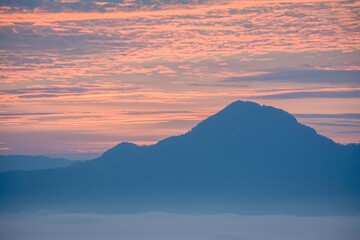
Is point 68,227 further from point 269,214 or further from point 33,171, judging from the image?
point 269,214

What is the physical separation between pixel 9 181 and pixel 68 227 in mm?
18804

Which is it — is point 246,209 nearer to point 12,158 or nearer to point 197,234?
point 197,234

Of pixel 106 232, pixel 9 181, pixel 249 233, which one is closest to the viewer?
pixel 249 233

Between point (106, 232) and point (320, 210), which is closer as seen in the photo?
point (106, 232)

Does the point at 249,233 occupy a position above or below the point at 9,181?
below

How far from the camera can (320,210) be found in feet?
638

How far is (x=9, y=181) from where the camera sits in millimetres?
186500

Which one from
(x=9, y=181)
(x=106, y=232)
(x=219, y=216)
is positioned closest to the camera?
(x=106, y=232)

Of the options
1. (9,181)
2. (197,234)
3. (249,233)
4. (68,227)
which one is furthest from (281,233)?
(9,181)

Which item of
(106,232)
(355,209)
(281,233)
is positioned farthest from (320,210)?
(106,232)

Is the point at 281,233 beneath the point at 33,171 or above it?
beneath

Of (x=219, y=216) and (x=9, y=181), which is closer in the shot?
(x=9, y=181)

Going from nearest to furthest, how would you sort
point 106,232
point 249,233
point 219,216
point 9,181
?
point 249,233 < point 106,232 < point 9,181 < point 219,216

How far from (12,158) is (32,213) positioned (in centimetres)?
2471
